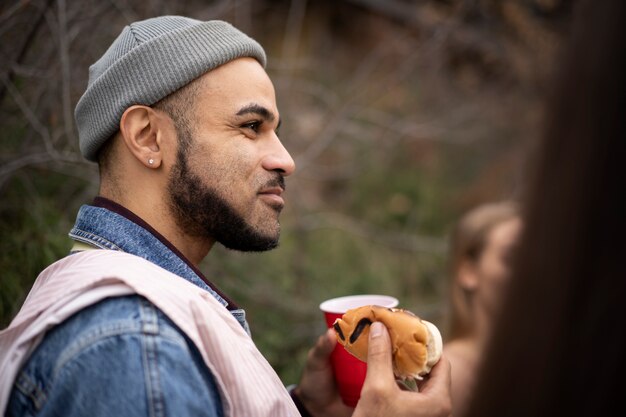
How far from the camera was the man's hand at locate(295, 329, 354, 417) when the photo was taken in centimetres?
179

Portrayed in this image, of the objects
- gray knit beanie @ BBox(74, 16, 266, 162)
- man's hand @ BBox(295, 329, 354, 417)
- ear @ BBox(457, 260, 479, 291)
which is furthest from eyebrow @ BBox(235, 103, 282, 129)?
ear @ BBox(457, 260, 479, 291)

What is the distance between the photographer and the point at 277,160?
1.77 meters

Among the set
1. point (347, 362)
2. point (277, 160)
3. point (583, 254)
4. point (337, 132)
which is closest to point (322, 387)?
point (347, 362)

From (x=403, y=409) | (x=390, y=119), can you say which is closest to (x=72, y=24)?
(x=403, y=409)

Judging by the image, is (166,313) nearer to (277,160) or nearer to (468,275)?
(277,160)

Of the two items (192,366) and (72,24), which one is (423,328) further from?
(72,24)

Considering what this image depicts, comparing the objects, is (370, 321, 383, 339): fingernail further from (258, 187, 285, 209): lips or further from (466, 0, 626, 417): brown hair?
(466, 0, 626, 417): brown hair

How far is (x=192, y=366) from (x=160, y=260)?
476mm

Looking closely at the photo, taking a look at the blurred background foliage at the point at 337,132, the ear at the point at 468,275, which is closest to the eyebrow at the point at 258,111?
the blurred background foliage at the point at 337,132

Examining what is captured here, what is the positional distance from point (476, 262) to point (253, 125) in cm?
150

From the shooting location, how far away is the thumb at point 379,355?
4.34 ft

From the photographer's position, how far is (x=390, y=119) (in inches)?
224

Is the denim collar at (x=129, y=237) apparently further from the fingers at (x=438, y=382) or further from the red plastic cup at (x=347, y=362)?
the fingers at (x=438, y=382)

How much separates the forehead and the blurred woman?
1.35 metres
